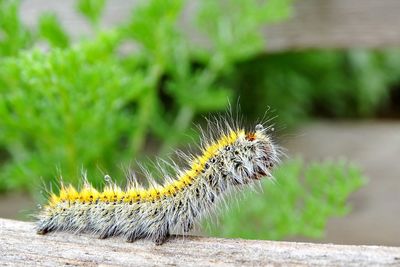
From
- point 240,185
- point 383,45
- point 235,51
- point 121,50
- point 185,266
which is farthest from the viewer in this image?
point 121,50

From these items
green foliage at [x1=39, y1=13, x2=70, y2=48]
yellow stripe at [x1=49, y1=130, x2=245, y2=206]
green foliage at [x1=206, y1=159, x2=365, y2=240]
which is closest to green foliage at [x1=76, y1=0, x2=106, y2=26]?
green foliage at [x1=39, y1=13, x2=70, y2=48]

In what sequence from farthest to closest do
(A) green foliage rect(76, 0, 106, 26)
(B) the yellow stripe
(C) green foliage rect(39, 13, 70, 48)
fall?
1. (A) green foliage rect(76, 0, 106, 26)
2. (C) green foliage rect(39, 13, 70, 48)
3. (B) the yellow stripe

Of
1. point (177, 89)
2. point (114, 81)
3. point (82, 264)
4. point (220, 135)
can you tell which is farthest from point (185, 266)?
point (177, 89)


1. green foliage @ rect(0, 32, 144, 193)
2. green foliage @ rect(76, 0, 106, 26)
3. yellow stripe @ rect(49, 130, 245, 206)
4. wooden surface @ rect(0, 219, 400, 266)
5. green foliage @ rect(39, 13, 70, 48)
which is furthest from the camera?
green foliage @ rect(76, 0, 106, 26)

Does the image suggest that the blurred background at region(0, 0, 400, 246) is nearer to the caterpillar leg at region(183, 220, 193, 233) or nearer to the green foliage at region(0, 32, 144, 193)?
the green foliage at region(0, 32, 144, 193)

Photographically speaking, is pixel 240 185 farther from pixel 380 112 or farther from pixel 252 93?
pixel 380 112
